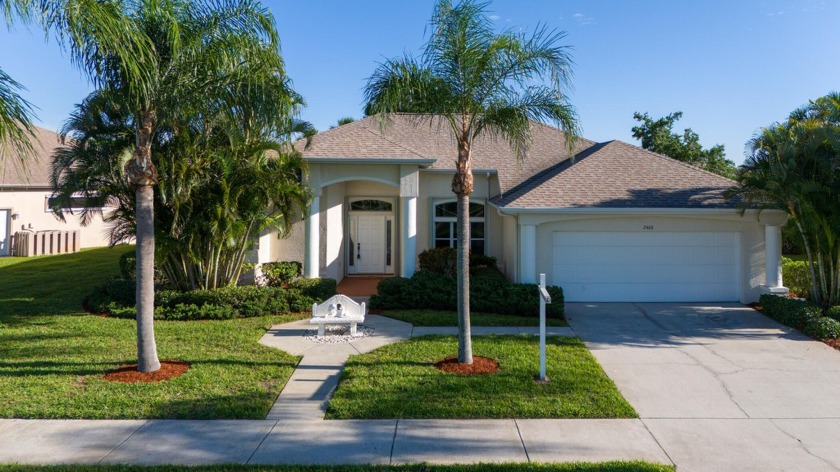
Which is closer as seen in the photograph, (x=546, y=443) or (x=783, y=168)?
(x=546, y=443)

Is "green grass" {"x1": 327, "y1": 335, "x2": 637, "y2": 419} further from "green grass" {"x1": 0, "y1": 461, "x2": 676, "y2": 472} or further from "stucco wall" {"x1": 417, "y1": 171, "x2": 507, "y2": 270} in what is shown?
"stucco wall" {"x1": 417, "y1": 171, "x2": 507, "y2": 270}

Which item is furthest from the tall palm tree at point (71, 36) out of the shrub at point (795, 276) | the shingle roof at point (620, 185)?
the shrub at point (795, 276)

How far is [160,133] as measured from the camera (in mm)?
11281

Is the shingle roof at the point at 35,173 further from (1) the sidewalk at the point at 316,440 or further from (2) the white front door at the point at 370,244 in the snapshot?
(1) the sidewalk at the point at 316,440

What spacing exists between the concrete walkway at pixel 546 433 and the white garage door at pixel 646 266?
17.1 feet

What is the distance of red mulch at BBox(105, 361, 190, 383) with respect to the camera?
757 centimetres

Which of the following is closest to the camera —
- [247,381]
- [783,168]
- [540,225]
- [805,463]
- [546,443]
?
[805,463]

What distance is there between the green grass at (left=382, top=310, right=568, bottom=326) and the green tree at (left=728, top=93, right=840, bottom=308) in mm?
5169

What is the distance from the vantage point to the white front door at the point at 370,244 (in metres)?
18.0

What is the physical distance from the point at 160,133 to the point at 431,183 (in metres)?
7.68

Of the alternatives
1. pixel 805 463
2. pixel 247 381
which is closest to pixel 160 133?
pixel 247 381

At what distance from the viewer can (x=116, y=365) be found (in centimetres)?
824

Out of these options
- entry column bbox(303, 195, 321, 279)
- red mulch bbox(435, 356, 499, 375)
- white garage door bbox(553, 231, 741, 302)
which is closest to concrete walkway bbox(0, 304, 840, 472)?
red mulch bbox(435, 356, 499, 375)

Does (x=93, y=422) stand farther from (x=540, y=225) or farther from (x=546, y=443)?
(x=540, y=225)
